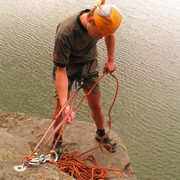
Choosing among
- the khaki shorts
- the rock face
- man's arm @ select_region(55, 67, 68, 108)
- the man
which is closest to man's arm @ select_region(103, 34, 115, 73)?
the man

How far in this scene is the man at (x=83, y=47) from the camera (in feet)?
9.39

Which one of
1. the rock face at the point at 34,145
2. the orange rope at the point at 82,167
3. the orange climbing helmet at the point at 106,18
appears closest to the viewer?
the rock face at the point at 34,145

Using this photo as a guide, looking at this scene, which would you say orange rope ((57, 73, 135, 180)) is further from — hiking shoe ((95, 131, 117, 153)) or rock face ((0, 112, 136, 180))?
hiking shoe ((95, 131, 117, 153))

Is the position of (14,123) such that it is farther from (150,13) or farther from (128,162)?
(150,13)

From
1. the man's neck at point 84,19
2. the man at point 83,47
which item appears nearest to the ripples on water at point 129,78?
the man at point 83,47

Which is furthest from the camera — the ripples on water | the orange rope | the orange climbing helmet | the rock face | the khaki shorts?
the ripples on water

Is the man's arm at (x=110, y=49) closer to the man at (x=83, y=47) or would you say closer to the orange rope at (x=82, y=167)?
the man at (x=83, y=47)

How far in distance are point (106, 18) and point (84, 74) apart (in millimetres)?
1085

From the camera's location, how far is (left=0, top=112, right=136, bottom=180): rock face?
105 inches

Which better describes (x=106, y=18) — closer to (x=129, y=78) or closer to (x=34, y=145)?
(x=34, y=145)

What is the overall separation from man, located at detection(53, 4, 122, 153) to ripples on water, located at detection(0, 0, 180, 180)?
265cm

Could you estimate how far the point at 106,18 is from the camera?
9.14ft

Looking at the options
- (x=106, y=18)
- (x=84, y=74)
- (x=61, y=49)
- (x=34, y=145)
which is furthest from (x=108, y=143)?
(x=106, y=18)

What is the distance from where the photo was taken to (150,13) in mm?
16703
